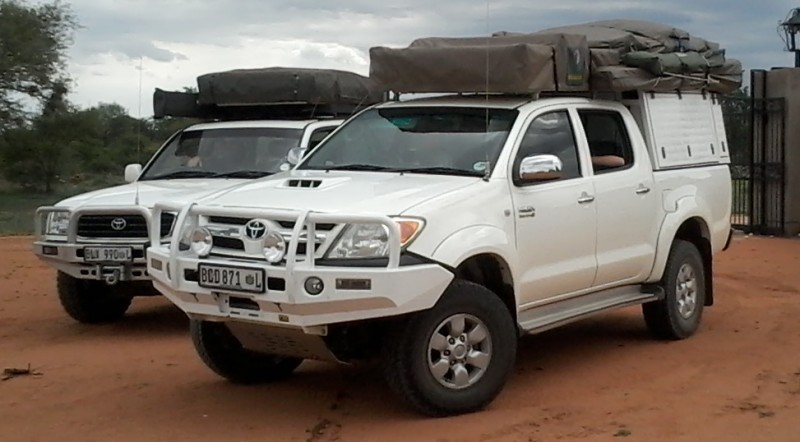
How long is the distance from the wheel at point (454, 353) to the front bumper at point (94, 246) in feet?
11.3

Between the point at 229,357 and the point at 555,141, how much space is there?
99.7 inches

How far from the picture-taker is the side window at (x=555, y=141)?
750 cm

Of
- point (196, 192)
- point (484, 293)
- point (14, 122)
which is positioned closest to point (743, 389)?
point (484, 293)

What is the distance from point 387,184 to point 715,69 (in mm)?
3898

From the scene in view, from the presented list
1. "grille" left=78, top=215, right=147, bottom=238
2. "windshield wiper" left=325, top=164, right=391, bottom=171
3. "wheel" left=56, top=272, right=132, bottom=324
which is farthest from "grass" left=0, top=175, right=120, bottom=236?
"windshield wiper" left=325, top=164, right=391, bottom=171

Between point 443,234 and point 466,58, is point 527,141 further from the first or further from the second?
point 443,234

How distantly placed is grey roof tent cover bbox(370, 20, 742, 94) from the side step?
1.41 m

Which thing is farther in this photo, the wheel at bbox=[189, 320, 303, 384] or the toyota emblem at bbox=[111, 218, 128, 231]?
the toyota emblem at bbox=[111, 218, 128, 231]

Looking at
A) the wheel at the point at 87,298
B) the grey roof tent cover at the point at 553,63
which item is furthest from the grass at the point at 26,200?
the grey roof tent cover at the point at 553,63

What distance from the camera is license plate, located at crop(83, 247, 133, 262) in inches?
362

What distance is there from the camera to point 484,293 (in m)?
6.59

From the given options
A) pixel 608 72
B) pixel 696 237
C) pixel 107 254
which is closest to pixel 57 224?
pixel 107 254

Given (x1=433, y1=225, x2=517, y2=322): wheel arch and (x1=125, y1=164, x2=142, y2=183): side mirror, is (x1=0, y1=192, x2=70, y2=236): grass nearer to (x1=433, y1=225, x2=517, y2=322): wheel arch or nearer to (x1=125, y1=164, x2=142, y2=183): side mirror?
(x1=125, y1=164, x2=142, y2=183): side mirror

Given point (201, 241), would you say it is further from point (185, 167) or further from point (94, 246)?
point (185, 167)
